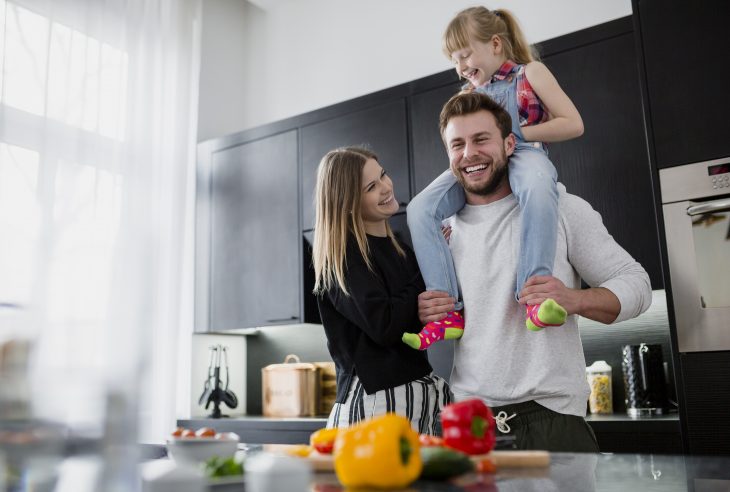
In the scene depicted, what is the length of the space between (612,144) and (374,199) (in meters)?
1.18

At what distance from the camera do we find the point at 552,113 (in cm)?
202

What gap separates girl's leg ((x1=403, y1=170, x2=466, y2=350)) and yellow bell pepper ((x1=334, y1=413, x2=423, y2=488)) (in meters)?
0.91

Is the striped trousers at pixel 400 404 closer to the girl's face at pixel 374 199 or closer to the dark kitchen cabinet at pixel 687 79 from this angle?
the girl's face at pixel 374 199

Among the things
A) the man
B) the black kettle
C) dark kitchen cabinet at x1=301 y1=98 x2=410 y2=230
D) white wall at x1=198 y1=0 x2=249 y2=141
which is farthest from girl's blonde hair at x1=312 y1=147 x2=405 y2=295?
white wall at x1=198 y1=0 x2=249 y2=141

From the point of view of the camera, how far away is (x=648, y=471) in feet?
3.26

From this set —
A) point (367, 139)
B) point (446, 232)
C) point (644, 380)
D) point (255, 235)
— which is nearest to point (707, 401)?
point (644, 380)

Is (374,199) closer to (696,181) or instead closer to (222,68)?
(696,181)

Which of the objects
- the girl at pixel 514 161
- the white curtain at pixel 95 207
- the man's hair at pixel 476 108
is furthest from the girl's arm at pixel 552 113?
the white curtain at pixel 95 207

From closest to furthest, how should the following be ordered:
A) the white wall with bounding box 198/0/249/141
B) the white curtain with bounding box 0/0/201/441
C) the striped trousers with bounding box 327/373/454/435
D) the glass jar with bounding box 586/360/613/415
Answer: the striped trousers with bounding box 327/373/454/435 < the glass jar with bounding box 586/360/613/415 < the white curtain with bounding box 0/0/201/441 < the white wall with bounding box 198/0/249/141

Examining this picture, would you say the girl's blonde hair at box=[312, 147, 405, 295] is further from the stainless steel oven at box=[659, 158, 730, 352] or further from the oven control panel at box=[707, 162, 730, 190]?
the oven control panel at box=[707, 162, 730, 190]

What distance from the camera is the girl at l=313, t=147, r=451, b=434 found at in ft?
5.83

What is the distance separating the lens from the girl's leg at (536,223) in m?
1.70

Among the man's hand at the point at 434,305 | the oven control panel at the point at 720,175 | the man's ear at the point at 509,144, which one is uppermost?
the man's ear at the point at 509,144

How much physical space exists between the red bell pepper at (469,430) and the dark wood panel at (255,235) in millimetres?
2471
